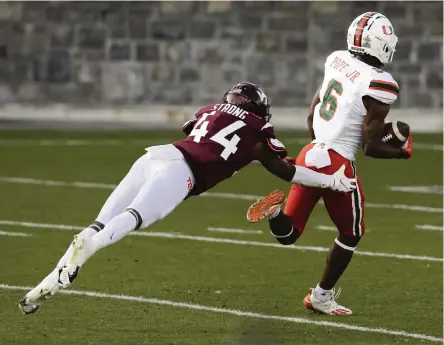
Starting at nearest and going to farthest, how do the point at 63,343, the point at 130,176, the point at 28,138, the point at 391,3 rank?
the point at 63,343
the point at 130,176
the point at 28,138
the point at 391,3

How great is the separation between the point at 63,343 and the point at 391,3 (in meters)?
14.7

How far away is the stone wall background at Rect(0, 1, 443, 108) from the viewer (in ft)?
67.1

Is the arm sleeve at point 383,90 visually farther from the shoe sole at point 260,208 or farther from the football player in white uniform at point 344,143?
the shoe sole at point 260,208

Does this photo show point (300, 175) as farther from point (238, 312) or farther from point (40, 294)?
point (40, 294)

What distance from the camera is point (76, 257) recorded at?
664 cm

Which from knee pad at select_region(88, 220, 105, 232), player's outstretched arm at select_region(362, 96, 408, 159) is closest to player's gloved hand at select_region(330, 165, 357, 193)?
player's outstretched arm at select_region(362, 96, 408, 159)

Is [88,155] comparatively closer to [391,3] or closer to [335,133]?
[391,3]

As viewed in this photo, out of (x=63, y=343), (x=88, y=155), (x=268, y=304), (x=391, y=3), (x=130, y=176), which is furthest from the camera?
(x=391, y=3)

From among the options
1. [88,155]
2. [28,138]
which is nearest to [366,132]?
[88,155]

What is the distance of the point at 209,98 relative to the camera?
67.3 feet

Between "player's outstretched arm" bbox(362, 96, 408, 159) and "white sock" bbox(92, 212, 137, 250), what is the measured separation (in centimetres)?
140

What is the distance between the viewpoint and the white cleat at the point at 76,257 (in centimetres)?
657

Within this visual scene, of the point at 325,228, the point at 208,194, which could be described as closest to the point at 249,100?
the point at 325,228

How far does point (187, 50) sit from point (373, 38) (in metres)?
13.3
